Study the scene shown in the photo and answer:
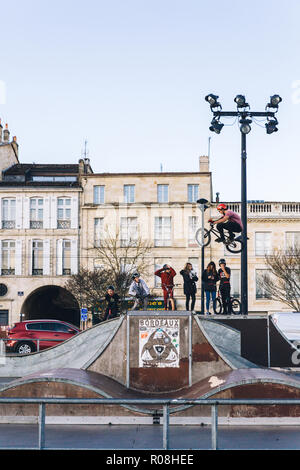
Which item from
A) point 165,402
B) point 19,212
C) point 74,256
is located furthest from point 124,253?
point 165,402

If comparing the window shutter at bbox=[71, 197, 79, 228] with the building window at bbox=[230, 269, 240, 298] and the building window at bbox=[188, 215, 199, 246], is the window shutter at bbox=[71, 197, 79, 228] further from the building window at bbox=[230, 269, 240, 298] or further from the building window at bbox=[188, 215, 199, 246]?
the building window at bbox=[230, 269, 240, 298]

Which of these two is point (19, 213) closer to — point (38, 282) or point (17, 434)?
point (38, 282)

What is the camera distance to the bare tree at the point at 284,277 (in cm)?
3875

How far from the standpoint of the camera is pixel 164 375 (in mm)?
12695

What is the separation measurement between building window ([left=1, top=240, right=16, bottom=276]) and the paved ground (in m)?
33.8

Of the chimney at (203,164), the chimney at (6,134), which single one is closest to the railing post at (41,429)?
the chimney at (203,164)

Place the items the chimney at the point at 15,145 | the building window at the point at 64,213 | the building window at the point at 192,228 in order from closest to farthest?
the building window at the point at 192,228
the building window at the point at 64,213
the chimney at the point at 15,145

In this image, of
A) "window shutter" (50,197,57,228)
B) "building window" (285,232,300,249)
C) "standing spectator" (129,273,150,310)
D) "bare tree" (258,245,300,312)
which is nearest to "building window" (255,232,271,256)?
"bare tree" (258,245,300,312)

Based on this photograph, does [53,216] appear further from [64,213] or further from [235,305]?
[235,305]

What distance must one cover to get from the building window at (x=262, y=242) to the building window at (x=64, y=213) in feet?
Result: 45.6

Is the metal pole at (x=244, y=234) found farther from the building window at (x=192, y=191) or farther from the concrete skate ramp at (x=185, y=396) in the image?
the building window at (x=192, y=191)

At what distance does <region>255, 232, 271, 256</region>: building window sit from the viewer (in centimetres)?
4288

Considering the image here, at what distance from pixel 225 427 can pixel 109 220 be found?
34013 millimetres
